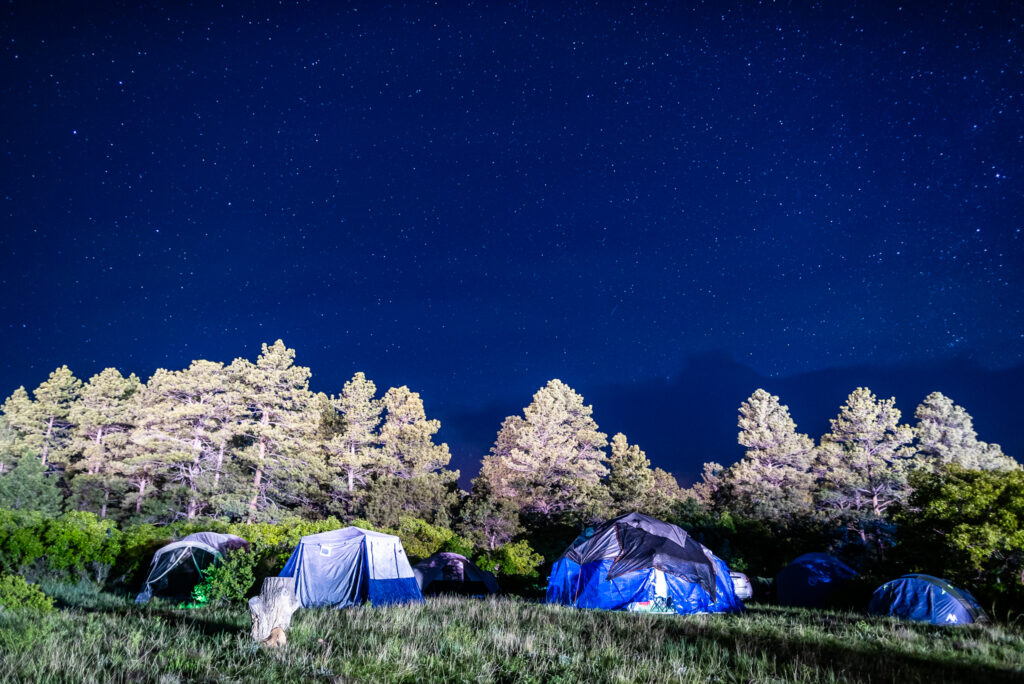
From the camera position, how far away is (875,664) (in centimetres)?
661

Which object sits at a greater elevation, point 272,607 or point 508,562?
point 272,607

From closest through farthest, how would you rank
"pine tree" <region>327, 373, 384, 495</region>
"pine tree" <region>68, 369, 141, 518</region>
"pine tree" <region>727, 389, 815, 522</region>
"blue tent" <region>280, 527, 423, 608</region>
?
"blue tent" <region>280, 527, 423, 608</region> < "pine tree" <region>327, 373, 384, 495</region> < "pine tree" <region>68, 369, 141, 518</region> < "pine tree" <region>727, 389, 815, 522</region>

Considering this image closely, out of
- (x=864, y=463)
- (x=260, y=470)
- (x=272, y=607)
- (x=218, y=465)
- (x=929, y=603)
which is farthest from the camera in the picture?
(x=864, y=463)

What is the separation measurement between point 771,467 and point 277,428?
98.6 feet

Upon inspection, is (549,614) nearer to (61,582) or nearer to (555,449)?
Answer: (61,582)

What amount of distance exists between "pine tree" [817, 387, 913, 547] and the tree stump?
30545 mm

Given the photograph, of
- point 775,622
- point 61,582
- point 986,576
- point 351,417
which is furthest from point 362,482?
point 986,576

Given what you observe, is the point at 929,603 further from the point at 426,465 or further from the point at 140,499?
the point at 140,499

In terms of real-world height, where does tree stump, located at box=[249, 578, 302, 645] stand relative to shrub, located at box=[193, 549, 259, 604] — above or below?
above

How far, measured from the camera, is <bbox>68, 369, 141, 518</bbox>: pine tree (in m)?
29.9

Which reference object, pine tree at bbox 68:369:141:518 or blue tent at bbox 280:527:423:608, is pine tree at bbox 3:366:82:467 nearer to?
pine tree at bbox 68:369:141:518

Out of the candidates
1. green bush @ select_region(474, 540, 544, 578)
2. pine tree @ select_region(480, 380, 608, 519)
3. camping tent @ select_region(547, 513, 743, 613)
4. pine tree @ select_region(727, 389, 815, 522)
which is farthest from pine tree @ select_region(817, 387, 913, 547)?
camping tent @ select_region(547, 513, 743, 613)

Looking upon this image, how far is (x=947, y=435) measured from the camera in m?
32.2

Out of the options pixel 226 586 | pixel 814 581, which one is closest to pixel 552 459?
pixel 814 581
